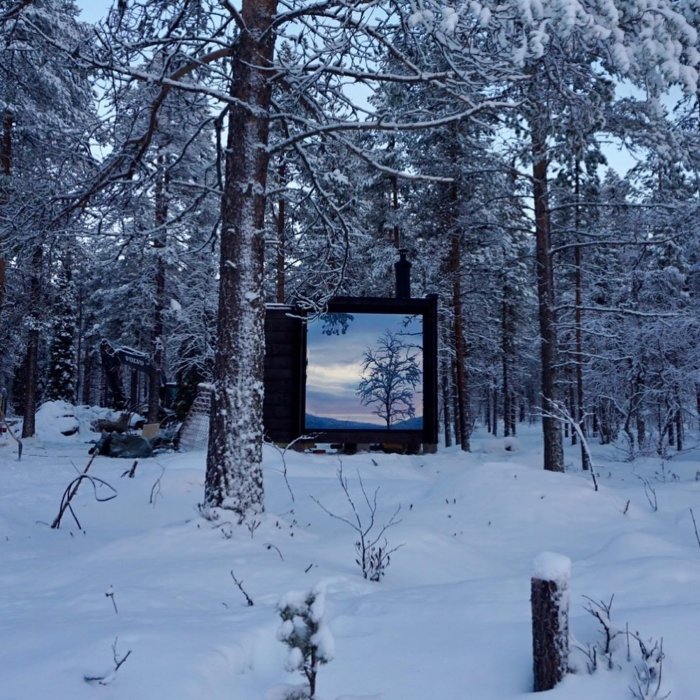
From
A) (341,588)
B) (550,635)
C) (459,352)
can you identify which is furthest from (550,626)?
(459,352)

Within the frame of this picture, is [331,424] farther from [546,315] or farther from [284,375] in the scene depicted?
[546,315]

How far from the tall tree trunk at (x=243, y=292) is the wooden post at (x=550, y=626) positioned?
3927 millimetres

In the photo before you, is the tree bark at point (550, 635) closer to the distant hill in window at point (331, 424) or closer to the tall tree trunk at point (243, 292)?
the tall tree trunk at point (243, 292)

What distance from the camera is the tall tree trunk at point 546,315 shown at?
12266 millimetres

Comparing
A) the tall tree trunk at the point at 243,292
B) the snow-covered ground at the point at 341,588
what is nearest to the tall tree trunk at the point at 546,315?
the snow-covered ground at the point at 341,588

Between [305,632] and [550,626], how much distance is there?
Answer: 103cm

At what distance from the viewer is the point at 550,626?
99.0 inches

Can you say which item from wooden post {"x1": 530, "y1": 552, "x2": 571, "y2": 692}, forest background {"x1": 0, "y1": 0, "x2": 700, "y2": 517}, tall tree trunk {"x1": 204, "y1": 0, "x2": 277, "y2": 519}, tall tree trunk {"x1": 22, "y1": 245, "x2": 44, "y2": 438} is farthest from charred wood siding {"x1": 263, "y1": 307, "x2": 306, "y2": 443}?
wooden post {"x1": 530, "y1": 552, "x2": 571, "y2": 692}

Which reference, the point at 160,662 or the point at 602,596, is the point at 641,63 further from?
the point at 160,662

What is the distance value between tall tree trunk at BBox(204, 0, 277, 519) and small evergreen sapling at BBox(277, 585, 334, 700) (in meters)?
3.80

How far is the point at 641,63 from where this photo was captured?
5.22m

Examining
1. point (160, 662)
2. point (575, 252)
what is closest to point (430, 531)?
point (160, 662)

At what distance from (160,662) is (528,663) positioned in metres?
1.66

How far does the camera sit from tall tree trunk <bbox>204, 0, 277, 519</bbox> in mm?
6078
